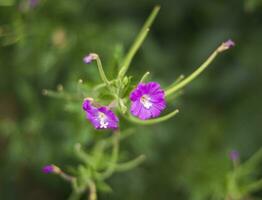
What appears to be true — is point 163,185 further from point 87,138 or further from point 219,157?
point 87,138

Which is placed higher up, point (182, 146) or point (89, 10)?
point (89, 10)

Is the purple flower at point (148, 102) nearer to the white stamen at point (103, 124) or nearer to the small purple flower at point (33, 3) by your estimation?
the white stamen at point (103, 124)

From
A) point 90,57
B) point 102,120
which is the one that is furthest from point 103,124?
point 90,57

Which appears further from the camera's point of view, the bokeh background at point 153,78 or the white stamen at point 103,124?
the bokeh background at point 153,78

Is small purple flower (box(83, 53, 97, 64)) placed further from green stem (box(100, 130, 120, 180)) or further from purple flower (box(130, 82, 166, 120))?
green stem (box(100, 130, 120, 180))

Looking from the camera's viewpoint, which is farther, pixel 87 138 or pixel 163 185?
pixel 163 185

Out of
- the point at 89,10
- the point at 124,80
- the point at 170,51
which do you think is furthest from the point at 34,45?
the point at 124,80

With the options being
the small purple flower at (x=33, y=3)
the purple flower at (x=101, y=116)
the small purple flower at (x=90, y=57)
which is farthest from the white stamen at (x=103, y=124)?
the small purple flower at (x=33, y=3)
